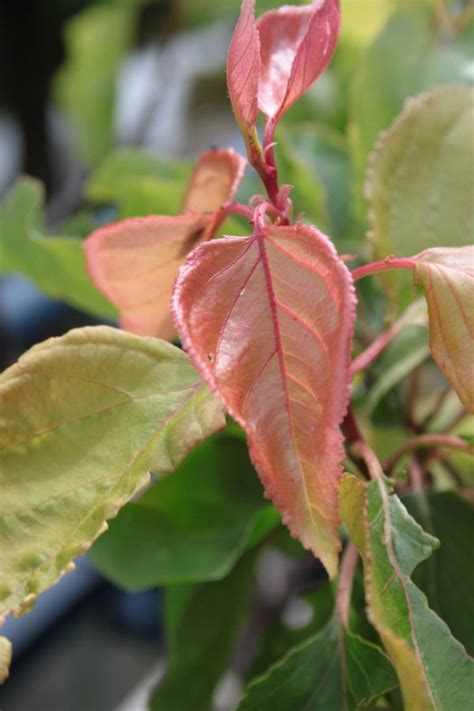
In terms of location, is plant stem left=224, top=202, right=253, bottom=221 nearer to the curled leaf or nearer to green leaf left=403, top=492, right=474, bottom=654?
the curled leaf

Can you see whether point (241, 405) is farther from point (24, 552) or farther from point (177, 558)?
point (177, 558)

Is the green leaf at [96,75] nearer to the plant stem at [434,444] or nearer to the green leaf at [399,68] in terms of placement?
the green leaf at [399,68]

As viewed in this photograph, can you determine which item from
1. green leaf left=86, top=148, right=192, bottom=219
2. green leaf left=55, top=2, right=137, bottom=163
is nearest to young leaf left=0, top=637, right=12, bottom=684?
green leaf left=86, top=148, right=192, bottom=219

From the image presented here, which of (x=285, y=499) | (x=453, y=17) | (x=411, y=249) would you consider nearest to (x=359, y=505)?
(x=285, y=499)

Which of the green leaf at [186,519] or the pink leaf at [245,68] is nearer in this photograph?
the pink leaf at [245,68]

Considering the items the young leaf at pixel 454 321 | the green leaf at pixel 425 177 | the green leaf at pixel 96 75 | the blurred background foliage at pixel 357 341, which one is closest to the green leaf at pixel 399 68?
the blurred background foliage at pixel 357 341

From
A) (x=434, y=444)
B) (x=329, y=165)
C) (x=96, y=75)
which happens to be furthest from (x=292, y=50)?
(x=96, y=75)
